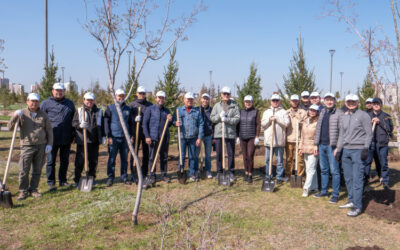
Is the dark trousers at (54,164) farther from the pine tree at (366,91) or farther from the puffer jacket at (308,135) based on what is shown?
the pine tree at (366,91)

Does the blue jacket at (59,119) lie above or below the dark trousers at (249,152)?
above

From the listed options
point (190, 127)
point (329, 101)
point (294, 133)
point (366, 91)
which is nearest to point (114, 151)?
point (190, 127)

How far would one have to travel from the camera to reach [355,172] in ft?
18.0

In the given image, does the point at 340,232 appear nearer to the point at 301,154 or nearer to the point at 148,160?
the point at 301,154

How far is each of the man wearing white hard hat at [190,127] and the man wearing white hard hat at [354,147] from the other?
3.32 metres

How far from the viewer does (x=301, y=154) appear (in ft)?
24.0

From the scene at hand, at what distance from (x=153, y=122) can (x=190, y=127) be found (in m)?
0.92

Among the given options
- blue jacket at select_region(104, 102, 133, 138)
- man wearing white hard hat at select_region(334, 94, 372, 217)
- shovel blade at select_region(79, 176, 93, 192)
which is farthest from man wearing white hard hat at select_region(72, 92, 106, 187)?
man wearing white hard hat at select_region(334, 94, 372, 217)

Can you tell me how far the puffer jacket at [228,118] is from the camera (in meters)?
7.66

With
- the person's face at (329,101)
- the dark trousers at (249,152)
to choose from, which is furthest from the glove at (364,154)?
the dark trousers at (249,152)

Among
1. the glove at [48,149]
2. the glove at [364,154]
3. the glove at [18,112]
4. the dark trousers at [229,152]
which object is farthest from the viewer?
the dark trousers at [229,152]

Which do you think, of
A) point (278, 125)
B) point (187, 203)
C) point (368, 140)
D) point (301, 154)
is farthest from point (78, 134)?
point (368, 140)

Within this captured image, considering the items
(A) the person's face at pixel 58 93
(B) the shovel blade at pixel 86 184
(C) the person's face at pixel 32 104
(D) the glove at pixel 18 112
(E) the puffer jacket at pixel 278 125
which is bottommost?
(B) the shovel blade at pixel 86 184

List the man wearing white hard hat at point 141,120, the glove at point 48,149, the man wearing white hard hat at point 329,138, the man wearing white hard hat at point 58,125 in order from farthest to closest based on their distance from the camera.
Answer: the man wearing white hard hat at point 141,120, the man wearing white hard hat at point 58,125, the glove at point 48,149, the man wearing white hard hat at point 329,138
